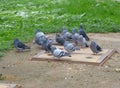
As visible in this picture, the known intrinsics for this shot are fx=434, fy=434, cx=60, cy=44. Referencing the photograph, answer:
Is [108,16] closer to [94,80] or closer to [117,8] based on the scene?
[117,8]

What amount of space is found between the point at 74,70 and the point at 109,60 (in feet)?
3.22

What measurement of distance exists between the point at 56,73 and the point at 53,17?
5.88 meters

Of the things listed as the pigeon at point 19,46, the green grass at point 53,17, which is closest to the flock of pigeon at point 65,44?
the pigeon at point 19,46

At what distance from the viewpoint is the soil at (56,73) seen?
728cm

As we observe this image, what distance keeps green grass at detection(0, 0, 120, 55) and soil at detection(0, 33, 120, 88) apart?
130 cm

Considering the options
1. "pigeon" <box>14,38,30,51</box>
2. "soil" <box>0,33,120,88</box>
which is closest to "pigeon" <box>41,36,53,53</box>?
"soil" <box>0,33,120,88</box>

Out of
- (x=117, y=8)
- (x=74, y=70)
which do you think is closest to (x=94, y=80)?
(x=74, y=70)

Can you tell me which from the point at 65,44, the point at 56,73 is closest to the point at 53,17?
the point at 65,44

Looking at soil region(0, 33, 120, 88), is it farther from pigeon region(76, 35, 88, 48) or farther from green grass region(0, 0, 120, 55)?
green grass region(0, 0, 120, 55)

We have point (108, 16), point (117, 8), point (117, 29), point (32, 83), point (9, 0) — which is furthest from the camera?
point (9, 0)

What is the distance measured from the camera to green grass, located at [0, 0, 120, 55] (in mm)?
11805

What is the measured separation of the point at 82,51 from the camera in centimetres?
908

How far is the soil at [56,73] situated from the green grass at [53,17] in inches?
51.1

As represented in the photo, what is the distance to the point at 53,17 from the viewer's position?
13.6 meters
